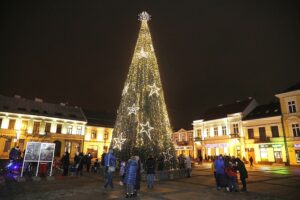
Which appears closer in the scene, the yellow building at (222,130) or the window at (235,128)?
the yellow building at (222,130)

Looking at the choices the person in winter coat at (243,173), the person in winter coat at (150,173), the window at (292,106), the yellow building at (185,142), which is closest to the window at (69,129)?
the yellow building at (185,142)

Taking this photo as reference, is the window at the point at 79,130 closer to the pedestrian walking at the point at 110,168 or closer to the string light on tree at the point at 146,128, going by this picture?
the string light on tree at the point at 146,128

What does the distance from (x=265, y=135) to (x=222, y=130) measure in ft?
25.8

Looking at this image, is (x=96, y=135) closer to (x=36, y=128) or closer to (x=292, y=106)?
(x=36, y=128)

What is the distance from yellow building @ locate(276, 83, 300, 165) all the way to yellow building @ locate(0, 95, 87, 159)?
1444 inches

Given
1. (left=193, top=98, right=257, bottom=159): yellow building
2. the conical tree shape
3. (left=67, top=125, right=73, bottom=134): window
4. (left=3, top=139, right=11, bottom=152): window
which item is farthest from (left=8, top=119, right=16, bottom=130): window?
(left=193, top=98, right=257, bottom=159): yellow building

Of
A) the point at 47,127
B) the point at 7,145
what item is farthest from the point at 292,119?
the point at 7,145

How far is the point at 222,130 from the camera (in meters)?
40.9

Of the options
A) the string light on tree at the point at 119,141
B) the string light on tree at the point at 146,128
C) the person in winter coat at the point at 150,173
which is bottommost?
the person in winter coat at the point at 150,173

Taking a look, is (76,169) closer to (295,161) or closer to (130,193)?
(130,193)

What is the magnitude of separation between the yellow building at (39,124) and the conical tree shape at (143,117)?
93.5ft

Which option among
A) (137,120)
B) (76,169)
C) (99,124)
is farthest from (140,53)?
(99,124)

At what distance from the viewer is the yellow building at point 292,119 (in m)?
30.5

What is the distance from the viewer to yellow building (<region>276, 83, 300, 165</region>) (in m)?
30.5
